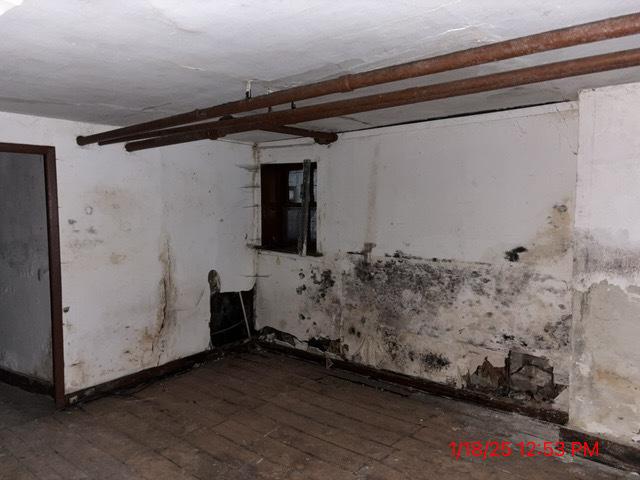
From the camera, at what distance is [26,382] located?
3.97 m

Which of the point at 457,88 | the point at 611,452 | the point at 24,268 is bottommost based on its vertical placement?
the point at 611,452

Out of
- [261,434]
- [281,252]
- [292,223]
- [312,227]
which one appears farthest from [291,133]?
[261,434]

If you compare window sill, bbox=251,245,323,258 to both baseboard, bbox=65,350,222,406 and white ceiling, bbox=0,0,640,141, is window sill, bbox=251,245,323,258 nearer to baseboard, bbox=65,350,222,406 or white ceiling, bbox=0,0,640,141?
baseboard, bbox=65,350,222,406

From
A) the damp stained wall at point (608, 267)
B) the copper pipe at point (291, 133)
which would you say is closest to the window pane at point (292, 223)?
the copper pipe at point (291, 133)

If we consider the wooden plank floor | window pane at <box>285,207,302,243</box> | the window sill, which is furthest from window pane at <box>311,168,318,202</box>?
the wooden plank floor

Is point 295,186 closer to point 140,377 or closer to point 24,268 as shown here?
point 140,377

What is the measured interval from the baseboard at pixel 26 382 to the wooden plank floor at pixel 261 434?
0.23ft

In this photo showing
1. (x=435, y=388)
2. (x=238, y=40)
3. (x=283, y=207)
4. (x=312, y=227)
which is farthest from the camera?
(x=283, y=207)

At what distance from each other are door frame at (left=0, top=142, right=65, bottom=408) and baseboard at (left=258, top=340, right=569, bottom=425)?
84.6 inches

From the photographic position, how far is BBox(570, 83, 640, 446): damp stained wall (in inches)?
100

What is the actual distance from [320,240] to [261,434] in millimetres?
1986

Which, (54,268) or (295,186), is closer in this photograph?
(54,268)
